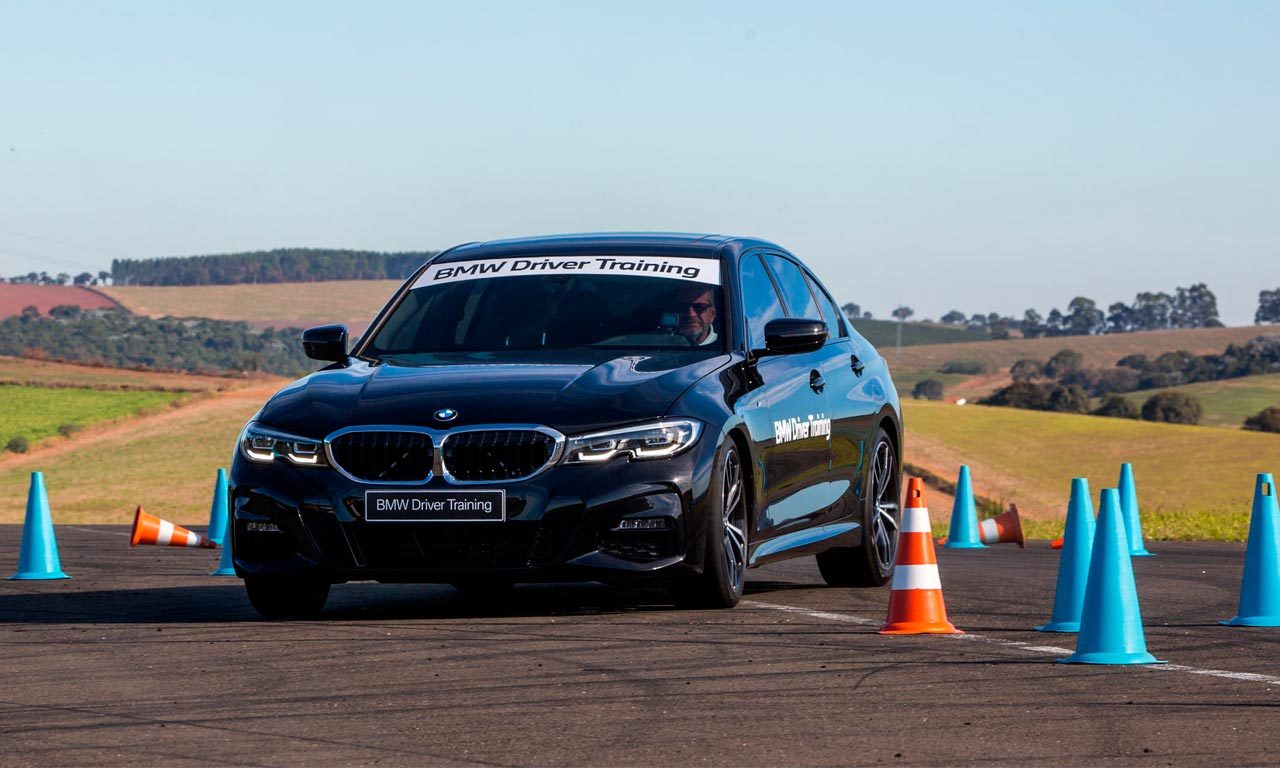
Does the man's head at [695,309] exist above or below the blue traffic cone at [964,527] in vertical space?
above

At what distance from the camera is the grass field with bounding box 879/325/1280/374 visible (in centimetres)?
14612

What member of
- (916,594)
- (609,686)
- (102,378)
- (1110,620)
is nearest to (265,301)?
(102,378)

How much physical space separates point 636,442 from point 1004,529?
843cm

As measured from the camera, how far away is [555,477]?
8391 mm

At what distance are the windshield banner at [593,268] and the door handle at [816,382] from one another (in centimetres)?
76

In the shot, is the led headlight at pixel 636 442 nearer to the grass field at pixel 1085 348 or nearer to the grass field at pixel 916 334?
the grass field at pixel 1085 348

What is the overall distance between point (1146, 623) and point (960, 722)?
3.48 meters

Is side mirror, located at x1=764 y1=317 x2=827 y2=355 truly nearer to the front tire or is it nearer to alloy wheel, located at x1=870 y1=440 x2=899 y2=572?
the front tire

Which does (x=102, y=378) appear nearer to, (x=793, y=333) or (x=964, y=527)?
(x=964, y=527)

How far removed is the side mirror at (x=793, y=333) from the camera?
952 cm

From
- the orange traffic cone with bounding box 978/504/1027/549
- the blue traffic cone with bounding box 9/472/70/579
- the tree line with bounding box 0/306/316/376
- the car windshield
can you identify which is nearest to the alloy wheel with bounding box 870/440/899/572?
the car windshield

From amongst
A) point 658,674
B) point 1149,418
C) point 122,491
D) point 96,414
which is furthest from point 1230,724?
point 1149,418

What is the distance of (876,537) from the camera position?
11.2 m

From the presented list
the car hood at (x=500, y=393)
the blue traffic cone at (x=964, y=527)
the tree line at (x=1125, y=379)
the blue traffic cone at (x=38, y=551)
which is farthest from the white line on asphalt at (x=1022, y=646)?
the tree line at (x=1125, y=379)
